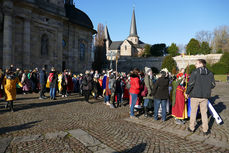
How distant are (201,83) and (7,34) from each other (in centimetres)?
1816

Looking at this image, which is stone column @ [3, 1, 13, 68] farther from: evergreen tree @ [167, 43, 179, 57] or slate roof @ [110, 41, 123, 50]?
slate roof @ [110, 41, 123, 50]

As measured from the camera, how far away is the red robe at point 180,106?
18.0 ft

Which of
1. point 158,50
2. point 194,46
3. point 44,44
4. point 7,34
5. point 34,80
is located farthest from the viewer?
point 158,50

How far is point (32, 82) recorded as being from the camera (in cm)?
1215

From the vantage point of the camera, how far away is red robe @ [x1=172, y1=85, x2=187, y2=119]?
550cm

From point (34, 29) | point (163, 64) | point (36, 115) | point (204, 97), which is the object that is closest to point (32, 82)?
point (36, 115)

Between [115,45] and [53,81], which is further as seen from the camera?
[115,45]

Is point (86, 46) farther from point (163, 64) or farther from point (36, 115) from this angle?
point (163, 64)

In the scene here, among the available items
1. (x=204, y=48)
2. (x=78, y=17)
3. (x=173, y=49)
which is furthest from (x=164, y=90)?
(x=173, y=49)

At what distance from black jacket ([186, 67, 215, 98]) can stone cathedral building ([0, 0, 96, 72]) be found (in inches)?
683

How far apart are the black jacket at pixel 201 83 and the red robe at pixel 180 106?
1.03m

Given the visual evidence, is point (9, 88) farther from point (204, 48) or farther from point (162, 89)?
point (204, 48)

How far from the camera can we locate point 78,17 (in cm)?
2639

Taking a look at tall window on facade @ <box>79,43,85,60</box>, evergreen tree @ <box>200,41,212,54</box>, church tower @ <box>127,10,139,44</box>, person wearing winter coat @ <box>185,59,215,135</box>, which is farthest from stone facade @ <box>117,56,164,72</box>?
person wearing winter coat @ <box>185,59,215,135</box>
